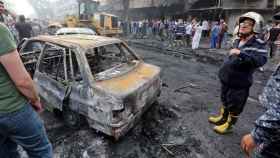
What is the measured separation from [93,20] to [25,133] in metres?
15.5

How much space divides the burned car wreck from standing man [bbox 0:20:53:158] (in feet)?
3.88

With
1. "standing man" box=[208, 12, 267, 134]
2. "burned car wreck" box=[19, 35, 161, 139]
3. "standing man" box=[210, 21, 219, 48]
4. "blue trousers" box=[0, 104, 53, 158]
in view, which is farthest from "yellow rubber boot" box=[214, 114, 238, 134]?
"standing man" box=[210, 21, 219, 48]

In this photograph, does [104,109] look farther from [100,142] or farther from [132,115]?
[100,142]

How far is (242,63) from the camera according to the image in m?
3.12

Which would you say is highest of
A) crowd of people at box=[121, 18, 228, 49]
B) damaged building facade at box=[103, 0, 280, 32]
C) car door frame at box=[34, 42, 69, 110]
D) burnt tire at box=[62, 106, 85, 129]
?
damaged building facade at box=[103, 0, 280, 32]

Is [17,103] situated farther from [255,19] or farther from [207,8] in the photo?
[207,8]

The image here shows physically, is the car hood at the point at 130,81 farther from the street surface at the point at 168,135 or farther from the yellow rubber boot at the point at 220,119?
the yellow rubber boot at the point at 220,119

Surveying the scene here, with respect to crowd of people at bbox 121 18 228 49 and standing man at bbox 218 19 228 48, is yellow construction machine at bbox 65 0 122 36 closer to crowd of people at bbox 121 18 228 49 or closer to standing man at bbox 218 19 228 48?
crowd of people at bbox 121 18 228 49

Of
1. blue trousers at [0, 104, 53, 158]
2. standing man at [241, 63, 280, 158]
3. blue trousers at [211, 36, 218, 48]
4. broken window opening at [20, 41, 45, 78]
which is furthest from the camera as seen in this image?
blue trousers at [211, 36, 218, 48]

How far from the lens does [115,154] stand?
10.4ft

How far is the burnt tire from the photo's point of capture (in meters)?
3.53

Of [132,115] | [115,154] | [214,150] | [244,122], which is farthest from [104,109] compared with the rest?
[244,122]

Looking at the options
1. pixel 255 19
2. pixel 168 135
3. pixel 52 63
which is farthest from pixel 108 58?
pixel 255 19

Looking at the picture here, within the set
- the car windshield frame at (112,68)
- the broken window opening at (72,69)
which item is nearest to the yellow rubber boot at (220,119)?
the car windshield frame at (112,68)
